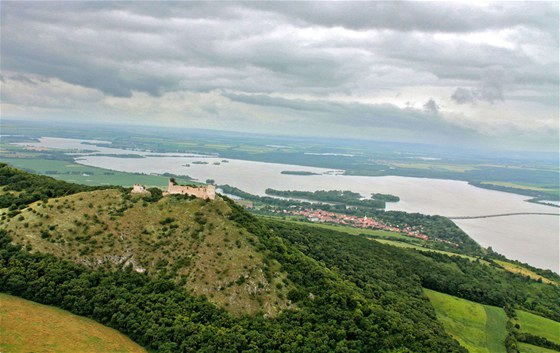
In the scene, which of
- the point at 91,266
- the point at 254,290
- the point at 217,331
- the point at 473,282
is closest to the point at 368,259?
the point at 473,282

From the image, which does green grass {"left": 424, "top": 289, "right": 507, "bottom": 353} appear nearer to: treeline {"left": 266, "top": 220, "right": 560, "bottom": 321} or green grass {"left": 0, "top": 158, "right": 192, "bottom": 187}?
treeline {"left": 266, "top": 220, "right": 560, "bottom": 321}

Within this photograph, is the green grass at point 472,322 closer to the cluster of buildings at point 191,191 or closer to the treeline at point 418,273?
the treeline at point 418,273

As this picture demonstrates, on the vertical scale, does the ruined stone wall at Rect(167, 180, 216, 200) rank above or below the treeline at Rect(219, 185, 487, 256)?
above

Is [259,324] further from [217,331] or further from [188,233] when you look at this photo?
[188,233]

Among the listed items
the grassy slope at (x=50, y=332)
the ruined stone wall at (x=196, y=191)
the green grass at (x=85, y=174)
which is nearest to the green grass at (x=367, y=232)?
the ruined stone wall at (x=196, y=191)

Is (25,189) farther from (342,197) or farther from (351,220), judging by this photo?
(342,197)

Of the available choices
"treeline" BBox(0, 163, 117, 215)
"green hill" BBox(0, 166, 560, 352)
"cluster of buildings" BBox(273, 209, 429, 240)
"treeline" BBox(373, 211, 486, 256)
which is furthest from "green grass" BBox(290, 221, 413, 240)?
"treeline" BBox(0, 163, 117, 215)

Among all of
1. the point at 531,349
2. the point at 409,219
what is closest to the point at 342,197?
the point at 409,219
